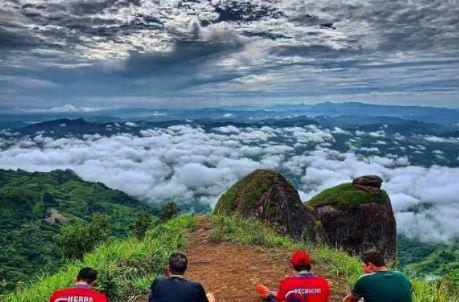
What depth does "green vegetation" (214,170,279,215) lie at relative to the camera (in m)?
29.3

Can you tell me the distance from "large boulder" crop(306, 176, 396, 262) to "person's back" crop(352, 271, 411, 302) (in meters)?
25.4

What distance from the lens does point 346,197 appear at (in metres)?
Answer: 36.5

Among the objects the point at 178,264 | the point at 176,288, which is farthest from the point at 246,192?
the point at 176,288

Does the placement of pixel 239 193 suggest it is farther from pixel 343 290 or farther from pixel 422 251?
pixel 422 251

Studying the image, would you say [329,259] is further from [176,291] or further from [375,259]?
[176,291]

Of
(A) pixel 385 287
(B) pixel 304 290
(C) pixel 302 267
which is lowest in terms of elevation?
(B) pixel 304 290

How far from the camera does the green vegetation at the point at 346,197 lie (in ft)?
119

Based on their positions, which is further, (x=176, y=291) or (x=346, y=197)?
(x=346, y=197)

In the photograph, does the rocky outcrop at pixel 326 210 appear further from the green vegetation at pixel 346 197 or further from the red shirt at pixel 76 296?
the red shirt at pixel 76 296

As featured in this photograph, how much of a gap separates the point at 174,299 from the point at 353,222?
96.5 feet

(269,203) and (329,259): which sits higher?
(329,259)

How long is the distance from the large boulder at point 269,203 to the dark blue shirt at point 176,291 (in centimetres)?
1917

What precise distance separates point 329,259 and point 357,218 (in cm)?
2227

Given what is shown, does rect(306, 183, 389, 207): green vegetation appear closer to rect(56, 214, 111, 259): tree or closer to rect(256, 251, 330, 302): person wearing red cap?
rect(56, 214, 111, 259): tree
